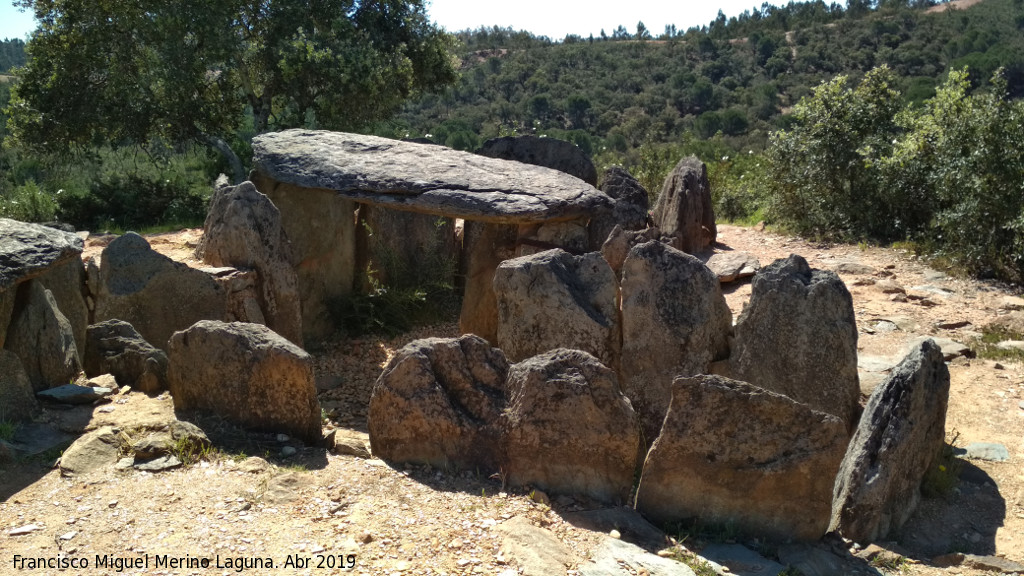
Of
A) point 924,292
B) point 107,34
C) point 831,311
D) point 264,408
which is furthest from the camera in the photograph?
point 107,34

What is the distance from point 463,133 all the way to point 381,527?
2151 centimetres

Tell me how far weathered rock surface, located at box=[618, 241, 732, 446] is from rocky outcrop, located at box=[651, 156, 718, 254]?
13.3 feet

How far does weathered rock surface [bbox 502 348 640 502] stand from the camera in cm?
475

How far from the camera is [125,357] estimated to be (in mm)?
6074

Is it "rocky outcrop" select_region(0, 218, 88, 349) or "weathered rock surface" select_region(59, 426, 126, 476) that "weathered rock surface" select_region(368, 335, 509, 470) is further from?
"rocky outcrop" select_region(0, 218, 88, 349)

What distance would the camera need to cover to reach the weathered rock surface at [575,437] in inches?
187

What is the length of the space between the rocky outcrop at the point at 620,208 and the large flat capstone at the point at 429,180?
0.79 meters

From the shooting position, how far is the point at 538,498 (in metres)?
4.62

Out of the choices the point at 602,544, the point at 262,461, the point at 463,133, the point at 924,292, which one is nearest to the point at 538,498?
the point at 602,544

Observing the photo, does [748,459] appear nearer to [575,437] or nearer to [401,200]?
[575,437]

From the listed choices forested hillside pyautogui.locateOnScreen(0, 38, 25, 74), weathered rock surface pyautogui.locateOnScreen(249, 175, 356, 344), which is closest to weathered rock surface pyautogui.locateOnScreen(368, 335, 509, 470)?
weathered rock surface pyautogui.locateOnScreen(249, 175, 356, 344)

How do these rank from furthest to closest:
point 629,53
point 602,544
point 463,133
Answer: point 629,53, point 463,133, point 602,544

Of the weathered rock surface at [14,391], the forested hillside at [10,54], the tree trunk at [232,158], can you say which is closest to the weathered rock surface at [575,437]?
the weathered rock surface at [14,391]

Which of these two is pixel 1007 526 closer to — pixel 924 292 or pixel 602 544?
pixel 602 544
